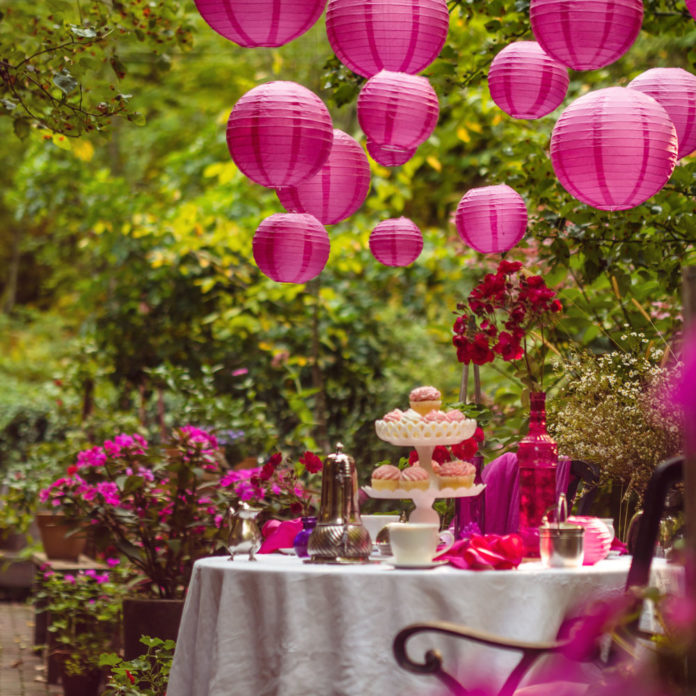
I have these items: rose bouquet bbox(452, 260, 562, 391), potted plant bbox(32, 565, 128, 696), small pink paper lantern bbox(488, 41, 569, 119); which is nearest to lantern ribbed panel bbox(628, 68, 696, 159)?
small pink paper lantern bbox(488, 41, 569, 119)

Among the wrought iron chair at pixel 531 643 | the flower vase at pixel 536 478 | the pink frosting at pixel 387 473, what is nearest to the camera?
the wrought iron chair at pixel 531 643

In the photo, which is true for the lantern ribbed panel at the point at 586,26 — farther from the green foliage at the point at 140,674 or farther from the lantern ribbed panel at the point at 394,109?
the green foliage at the point at 140,674

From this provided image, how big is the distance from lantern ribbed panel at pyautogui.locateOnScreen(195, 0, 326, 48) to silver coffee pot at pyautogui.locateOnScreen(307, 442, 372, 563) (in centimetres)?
127

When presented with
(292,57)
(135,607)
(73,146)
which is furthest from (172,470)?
(292,57)

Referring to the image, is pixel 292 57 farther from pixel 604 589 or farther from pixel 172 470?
pixel 604 589

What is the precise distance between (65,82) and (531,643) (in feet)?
9.56

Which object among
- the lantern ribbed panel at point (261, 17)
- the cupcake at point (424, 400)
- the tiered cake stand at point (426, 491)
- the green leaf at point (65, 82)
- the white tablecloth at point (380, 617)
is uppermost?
the green leaf at point (65, 82)

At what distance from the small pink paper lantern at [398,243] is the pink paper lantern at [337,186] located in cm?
28

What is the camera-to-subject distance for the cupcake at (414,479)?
300cm

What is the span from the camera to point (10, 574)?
8117 mm

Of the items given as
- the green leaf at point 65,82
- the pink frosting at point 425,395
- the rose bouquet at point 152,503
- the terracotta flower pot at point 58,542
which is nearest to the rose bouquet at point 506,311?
the pink frosting at point 425,395

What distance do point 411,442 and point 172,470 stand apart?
2.34 metres

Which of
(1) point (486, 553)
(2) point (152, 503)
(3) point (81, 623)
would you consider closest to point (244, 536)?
(1) point (486, 553)

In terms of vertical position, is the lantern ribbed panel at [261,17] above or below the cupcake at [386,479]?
above
